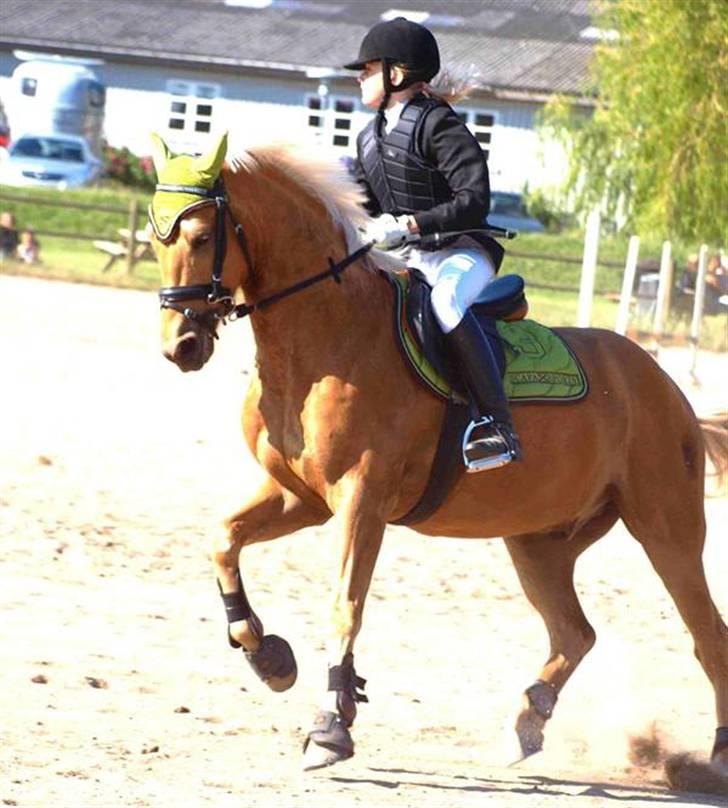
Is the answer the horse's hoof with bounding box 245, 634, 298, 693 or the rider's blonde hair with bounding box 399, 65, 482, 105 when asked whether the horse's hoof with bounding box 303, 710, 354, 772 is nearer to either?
the horse's hoof with bounding box 245, 634, 298, 693

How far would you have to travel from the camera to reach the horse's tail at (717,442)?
7977 millimetres

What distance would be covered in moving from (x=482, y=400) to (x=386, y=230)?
0.73m

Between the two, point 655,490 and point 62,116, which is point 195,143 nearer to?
point 655,490

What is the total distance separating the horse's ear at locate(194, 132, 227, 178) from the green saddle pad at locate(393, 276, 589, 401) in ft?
3.10

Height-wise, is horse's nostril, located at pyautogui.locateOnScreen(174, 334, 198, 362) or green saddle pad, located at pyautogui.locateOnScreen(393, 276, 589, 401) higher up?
horse's nostril, located at pyautogui.locateOnScreen(174, 334, 198, 362)

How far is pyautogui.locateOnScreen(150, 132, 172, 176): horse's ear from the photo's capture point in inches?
237

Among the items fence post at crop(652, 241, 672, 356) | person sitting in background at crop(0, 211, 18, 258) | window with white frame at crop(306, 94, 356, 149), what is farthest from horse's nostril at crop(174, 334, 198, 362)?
window with white frame at crop(306, 94, 356, 149)

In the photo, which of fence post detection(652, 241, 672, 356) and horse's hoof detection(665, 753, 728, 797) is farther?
fence post detection(652, 241, 672, 356)

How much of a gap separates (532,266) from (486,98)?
59.8 feet

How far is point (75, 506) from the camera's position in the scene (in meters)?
10.8

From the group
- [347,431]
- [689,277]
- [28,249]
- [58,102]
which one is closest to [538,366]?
[347,431]

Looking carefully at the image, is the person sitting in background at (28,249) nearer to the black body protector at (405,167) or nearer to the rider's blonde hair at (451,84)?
the rider's blonde hair at (451,84)

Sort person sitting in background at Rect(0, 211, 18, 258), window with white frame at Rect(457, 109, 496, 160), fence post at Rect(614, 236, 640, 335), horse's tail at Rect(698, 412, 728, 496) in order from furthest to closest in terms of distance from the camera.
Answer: window with white frame at Rect(457, 109, 496, 160)
person sitting in background at Rect(0, 211, 18, 258)
fence post at Rect(614, 236, 640, 335)
horse's tail at Rect(698, 412, 728, 496)

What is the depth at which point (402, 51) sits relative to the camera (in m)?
6.46
